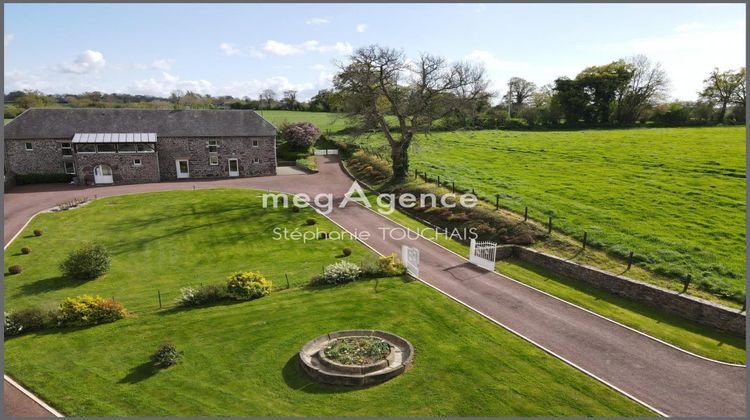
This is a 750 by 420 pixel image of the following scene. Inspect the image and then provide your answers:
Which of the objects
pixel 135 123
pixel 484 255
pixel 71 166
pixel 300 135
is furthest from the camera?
pixel 300 135

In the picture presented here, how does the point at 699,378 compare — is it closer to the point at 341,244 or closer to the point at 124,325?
the point at 341,244

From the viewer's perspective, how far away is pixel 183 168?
169 ft

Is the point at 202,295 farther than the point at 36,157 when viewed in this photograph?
No

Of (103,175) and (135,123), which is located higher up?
(135,123)

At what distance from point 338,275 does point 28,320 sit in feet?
45.5

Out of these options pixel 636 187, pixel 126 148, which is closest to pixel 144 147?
pixel 126 148

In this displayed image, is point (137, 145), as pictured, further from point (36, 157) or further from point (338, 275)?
point (338, 275)

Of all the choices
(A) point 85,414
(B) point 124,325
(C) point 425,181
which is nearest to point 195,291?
(B) point 124,325

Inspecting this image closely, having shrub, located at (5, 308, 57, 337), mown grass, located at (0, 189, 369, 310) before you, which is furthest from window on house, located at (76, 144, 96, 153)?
shrub, located at (5, 308, 57, 337)

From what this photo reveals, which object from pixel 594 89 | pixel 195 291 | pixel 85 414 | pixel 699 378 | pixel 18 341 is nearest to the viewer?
pixel 85 414

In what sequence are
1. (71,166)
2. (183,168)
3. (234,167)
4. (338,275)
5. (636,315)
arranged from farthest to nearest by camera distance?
1. (234,167)
2. (183,168)
3. (71,166)
4. (338,275)
5. (636,315)

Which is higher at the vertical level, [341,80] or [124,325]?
[341,80]

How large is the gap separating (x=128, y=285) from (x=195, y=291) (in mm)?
5556

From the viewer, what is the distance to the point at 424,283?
23.7m
